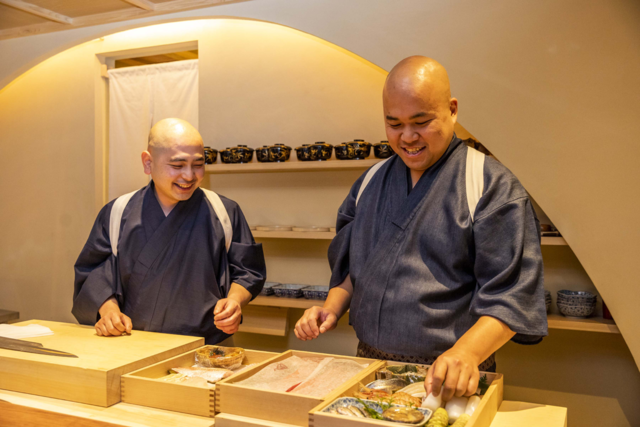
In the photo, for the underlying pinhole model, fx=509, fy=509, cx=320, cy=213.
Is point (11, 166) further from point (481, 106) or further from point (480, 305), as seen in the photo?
point (480, 305)

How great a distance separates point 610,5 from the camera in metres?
2.24

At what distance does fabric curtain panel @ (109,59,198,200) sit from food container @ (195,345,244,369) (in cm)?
254

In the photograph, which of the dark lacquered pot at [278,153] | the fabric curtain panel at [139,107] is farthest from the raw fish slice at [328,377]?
the fabric curtain panel at [139,107]

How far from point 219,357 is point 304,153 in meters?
1.85

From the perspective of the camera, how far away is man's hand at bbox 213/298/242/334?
1.73 meters

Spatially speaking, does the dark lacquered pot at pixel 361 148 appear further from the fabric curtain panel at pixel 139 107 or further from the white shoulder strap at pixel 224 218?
the fabric curtain panel at pixel 139 107

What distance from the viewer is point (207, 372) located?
1328 mm

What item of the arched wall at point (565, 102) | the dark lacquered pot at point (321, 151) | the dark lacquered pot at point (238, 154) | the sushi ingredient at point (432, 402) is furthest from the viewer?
the dark lacquered pot at point (238, 154)

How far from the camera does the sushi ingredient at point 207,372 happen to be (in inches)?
50.5

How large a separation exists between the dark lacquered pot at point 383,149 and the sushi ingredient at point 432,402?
1991 millimetres

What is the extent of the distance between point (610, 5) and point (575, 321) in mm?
1472

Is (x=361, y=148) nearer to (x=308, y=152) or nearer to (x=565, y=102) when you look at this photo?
(x=308, y=152)

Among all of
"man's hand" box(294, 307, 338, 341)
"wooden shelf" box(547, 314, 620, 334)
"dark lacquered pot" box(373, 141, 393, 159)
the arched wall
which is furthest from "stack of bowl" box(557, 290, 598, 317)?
"man's hand" box(294, 307, 338, 341)

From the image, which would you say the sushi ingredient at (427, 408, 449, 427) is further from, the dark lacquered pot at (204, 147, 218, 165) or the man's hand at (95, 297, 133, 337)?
the dark lacquered pot at (204, 147, 218, 165)
